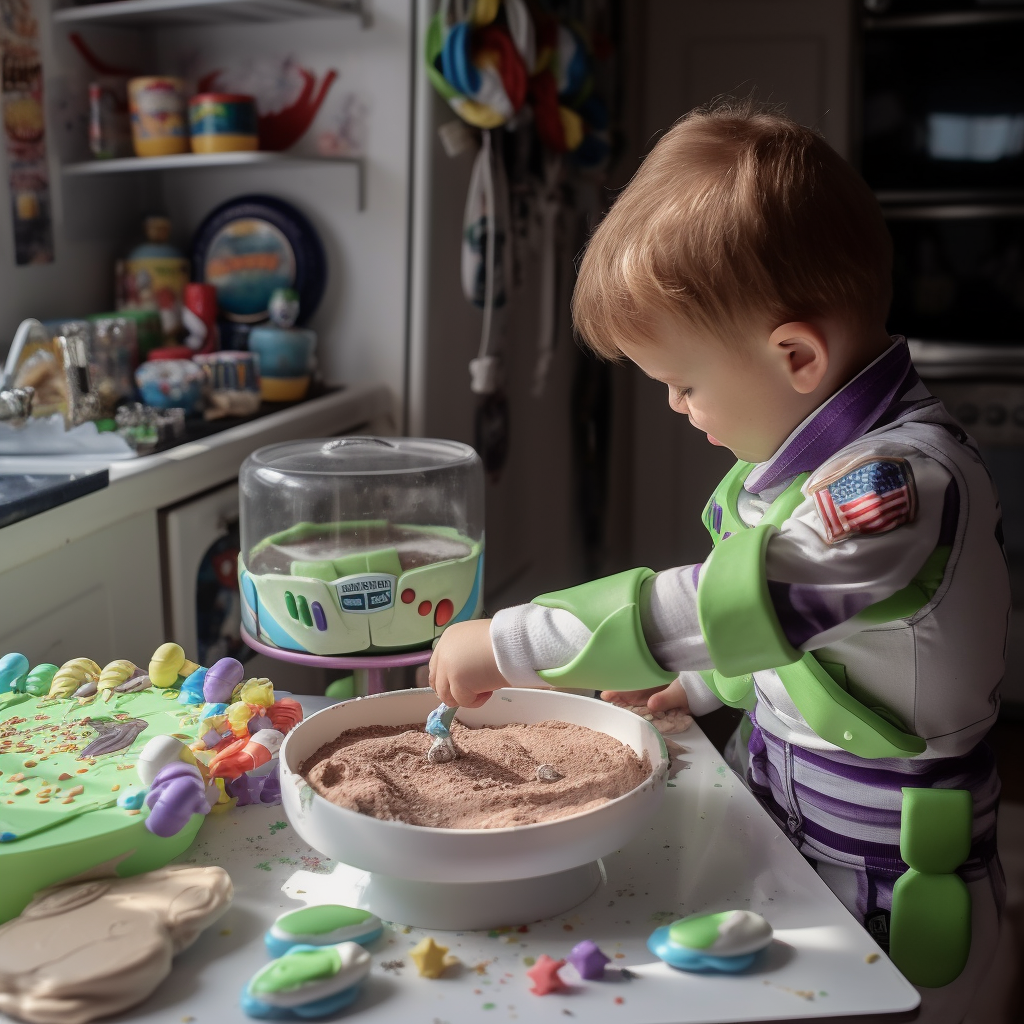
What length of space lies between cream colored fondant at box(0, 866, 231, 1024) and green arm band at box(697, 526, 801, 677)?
317 mm

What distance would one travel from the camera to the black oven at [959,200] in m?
2.40

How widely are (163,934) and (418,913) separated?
139 mm

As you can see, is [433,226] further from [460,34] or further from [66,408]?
[66,408]

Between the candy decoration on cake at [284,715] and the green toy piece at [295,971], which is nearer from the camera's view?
the green toy piece at [295,971]

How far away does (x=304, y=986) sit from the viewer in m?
0.55

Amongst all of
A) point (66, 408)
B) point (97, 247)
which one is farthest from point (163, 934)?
point (97, 247)

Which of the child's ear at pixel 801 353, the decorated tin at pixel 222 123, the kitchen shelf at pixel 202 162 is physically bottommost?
the child's ear at pixel 801 353

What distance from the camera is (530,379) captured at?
95.7 inches

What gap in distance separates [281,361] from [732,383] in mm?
1057

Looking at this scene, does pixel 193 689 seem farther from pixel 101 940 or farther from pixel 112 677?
pixel 101 940

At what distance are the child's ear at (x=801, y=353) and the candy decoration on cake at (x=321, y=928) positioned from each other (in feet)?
1.54

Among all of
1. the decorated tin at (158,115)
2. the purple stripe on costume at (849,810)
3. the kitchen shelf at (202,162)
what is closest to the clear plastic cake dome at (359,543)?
the purple stripe on costume at (849,810)

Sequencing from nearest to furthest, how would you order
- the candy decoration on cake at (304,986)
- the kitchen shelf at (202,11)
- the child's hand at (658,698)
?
the candy decoration on cake at (304,986)
the child's hand at (658,698)
the kitchen shelf at (202,11)

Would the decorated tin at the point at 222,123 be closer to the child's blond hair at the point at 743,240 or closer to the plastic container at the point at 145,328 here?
the plastic container at the point at 145,328
